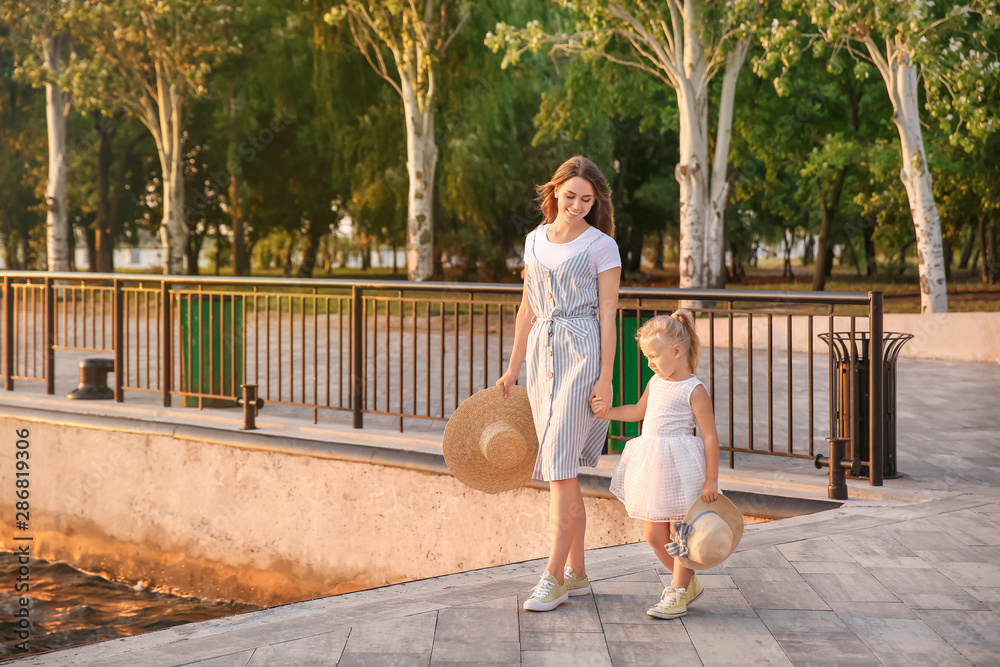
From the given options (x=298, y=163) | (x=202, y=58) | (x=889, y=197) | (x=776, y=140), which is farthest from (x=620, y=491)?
(x=298, y=163)

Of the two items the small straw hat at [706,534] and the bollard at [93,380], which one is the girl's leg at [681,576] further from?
the bollard at [93,380]

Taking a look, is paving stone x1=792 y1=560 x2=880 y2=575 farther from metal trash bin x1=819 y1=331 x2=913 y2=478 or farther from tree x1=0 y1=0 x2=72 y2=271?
tree x1=0 y1=0 x2=72 y2=271

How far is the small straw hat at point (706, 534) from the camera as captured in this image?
4.04 metres

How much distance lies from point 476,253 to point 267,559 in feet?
97.1

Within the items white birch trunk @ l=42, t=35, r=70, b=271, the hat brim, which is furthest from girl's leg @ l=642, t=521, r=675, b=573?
white birch trunk @ l=42, t=35, r=70, b=271

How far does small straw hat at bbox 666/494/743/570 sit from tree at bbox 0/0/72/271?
89.2 feet

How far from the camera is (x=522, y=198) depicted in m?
34.8

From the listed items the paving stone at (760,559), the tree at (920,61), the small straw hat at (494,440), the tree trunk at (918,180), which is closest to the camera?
the small straw hat at (494,440)

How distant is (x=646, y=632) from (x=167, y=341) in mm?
6016

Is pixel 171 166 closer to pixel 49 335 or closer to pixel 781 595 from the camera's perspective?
pixel 49 335

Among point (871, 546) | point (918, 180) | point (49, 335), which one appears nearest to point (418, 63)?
point (918, 180)

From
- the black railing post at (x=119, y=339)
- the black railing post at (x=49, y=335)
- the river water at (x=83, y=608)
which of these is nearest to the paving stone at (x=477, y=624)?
the river water at (x=83, y=608)

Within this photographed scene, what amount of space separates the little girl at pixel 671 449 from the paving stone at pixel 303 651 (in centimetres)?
123

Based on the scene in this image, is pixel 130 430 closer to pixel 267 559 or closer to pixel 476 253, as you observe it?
pixel 267 559
